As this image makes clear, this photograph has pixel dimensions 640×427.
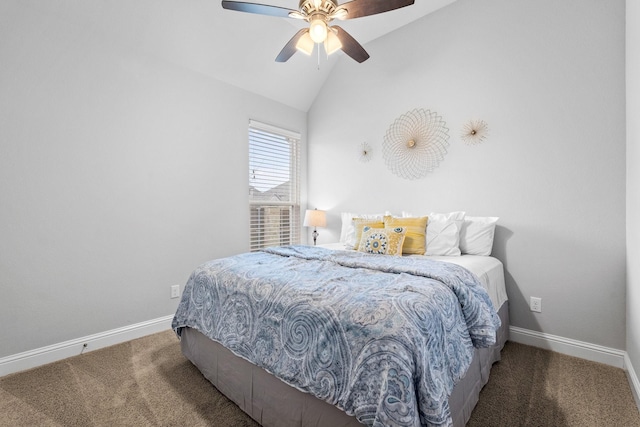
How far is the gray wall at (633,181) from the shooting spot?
65.4 inches

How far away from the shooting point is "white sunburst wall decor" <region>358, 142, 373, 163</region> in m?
3.46

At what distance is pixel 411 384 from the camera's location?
0.98m

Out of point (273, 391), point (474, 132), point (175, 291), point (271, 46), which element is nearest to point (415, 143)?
point (474, 132)

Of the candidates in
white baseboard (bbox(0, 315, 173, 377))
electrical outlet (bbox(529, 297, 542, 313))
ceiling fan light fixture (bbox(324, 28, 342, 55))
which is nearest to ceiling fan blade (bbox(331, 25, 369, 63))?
ceiling fan light fixture (bbox(324, 28, 342, 55))

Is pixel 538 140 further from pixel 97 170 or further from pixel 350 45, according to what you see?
pixel 97 170

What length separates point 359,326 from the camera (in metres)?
1.13

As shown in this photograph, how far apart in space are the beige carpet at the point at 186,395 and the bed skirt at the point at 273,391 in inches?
3.1

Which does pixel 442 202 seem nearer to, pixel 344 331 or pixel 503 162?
pixel 503 162

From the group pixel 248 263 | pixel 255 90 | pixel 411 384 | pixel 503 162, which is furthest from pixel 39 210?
pixel 503 162

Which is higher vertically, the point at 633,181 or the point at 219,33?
the point at 219,33

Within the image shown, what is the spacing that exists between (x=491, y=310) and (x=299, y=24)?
3.24 m

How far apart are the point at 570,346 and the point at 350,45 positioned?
9.26 feet

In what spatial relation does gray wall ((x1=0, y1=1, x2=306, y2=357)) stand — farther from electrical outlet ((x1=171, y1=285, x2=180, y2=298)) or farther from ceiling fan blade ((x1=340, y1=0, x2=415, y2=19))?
ceiling fan blade ((x1=340, y1=0, x2=415, y2=19))

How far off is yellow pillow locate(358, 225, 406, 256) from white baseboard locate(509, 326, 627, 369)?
3.99 feet
